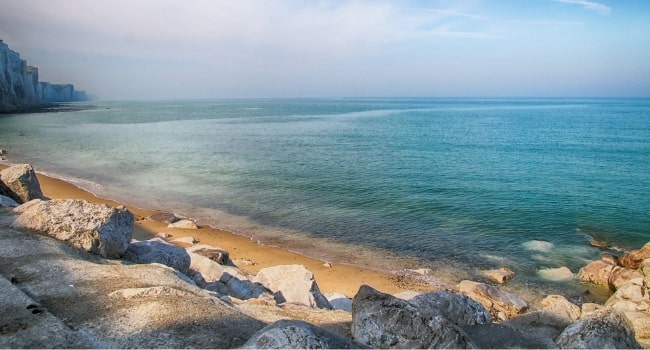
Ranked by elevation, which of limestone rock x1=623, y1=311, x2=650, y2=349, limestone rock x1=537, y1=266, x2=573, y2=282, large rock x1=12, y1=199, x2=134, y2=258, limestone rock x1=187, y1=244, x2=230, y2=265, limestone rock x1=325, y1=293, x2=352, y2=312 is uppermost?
large rock x1=12, y1=199, x2=134, y2=258

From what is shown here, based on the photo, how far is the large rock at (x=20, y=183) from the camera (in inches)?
787

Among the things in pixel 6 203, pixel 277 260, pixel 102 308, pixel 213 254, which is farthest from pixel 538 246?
pixel 6 203

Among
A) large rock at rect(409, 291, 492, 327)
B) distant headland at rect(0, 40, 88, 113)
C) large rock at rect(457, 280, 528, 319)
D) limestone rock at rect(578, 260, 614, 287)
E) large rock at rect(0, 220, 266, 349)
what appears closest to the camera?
large rock at rect(0, 220, 266, 349)

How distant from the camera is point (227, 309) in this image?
9.71 m

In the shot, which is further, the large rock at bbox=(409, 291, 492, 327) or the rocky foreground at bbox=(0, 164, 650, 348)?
the large rock at bbox=(409, 291, 492, 327)

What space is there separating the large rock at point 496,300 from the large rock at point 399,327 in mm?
10832

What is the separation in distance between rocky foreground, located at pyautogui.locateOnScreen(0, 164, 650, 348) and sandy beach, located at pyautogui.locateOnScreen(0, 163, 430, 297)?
4.00 metres

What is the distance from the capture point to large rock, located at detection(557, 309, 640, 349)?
26.7 feet

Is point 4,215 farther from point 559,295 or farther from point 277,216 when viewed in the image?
point 559,295

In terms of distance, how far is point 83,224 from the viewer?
1351cm

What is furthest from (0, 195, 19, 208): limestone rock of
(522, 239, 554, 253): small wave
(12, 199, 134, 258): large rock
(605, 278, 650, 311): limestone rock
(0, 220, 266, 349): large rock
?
(522, 239, 554, 253): small wave

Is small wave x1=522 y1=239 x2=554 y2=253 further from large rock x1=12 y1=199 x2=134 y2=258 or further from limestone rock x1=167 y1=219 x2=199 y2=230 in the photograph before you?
large rock x1=12 y1=199 x2=134 y2=258

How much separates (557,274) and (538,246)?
3.65 m

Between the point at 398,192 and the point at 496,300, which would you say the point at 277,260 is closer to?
the point at 496,300
